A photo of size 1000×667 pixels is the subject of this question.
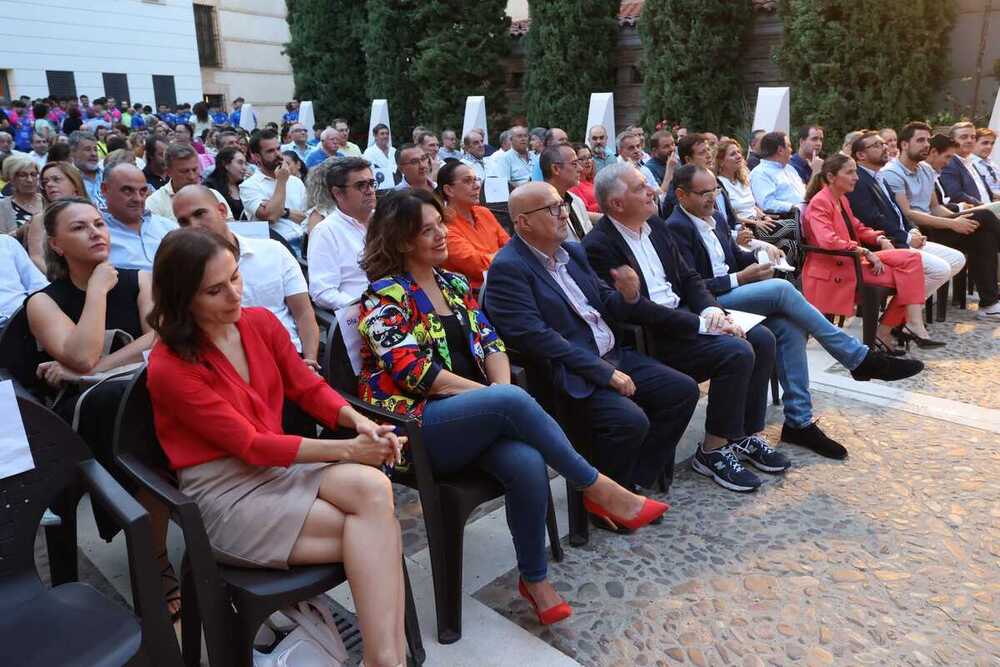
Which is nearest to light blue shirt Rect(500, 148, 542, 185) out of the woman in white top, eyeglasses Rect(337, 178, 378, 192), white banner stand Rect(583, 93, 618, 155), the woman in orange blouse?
the woman in white top

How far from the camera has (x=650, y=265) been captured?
3.50m

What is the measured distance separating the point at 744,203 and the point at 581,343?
357cm

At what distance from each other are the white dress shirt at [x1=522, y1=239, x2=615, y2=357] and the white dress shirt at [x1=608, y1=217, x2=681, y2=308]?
1.35ft

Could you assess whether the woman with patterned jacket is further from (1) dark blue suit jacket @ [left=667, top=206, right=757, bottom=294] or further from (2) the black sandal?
(1) dark blue suit jacket @ [left=667, top=206, right=757, bottom=294]

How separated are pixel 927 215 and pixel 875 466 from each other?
10.4 feet

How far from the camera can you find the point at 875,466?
3369 millimetres

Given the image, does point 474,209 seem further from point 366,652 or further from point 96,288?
point 366,652

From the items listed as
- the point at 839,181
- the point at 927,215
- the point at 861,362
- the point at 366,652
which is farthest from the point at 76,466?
the point at 927,215

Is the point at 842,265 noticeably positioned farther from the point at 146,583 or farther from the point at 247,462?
the point at 146,583

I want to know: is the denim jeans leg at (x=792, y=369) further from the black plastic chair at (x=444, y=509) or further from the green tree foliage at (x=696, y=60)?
the green tree foliage at (x=696, y=60)

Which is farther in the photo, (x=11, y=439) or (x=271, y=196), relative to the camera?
(x=271, y=196)

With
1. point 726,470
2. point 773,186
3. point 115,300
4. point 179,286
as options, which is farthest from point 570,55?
point 179,286

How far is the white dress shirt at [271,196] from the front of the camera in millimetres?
5137

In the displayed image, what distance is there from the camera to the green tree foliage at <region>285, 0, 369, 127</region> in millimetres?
20750
